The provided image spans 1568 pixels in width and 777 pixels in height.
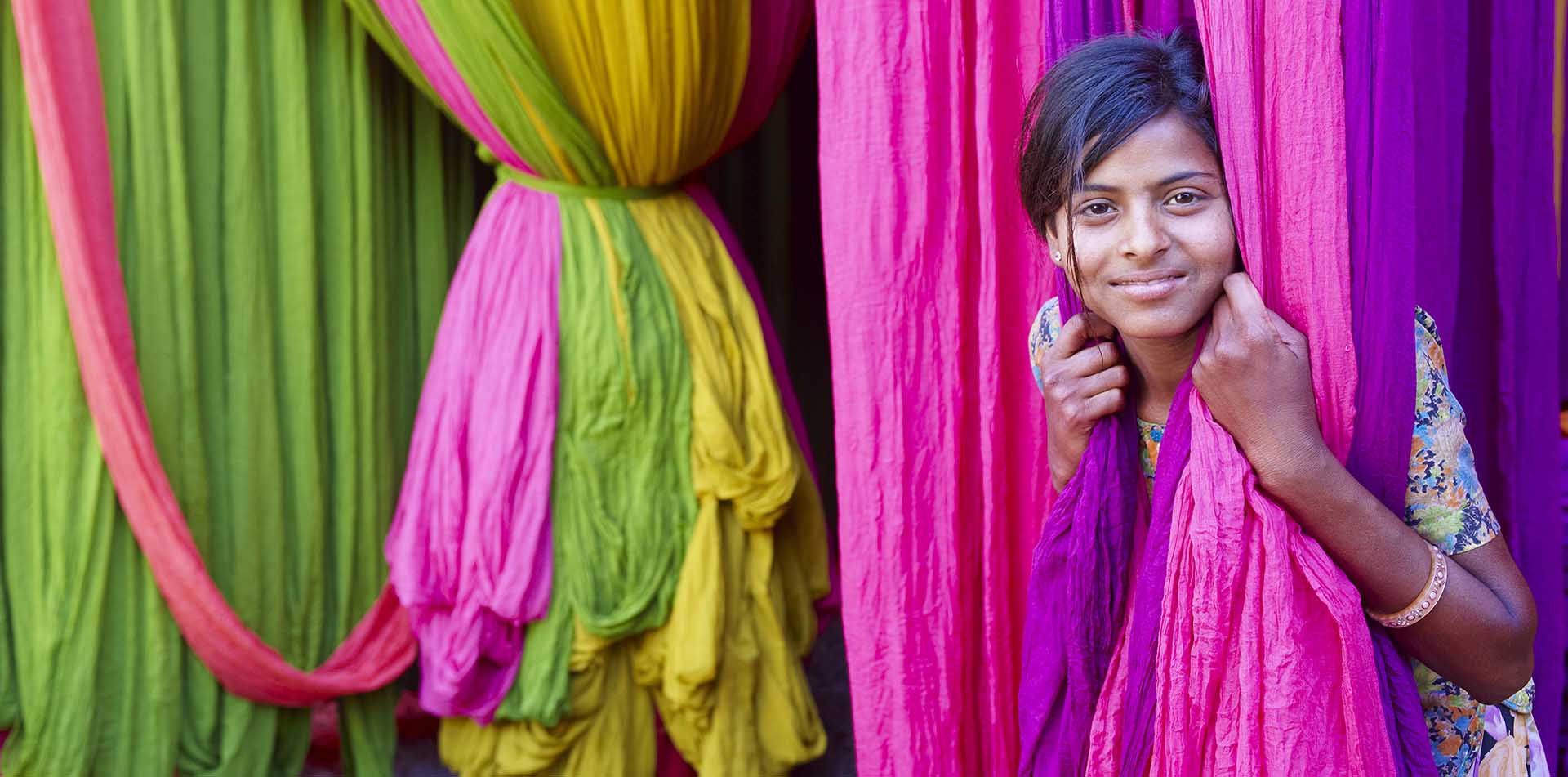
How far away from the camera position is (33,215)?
2420 mm

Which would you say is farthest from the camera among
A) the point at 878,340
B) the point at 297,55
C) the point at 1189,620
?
the point at 297,55

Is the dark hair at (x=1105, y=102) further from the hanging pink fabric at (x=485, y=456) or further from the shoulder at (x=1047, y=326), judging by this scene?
the hanging pink fabric at (x=485, y=456)

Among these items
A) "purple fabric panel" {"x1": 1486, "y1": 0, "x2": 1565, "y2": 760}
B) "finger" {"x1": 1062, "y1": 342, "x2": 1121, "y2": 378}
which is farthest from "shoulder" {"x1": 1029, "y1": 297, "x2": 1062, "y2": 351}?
"purple fabric panel" {"x1": 1486, "y1": 0, "x2": 1565, "y2": 760}

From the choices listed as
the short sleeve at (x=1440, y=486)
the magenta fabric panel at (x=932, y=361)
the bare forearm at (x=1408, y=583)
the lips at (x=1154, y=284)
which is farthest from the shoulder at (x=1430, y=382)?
the magenta fabric panel at (x=932, y=361)

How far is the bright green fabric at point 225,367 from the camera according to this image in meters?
2.42

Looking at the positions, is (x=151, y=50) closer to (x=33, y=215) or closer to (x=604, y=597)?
(x=33, y=215)

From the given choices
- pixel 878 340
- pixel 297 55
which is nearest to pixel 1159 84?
pixel 878 340

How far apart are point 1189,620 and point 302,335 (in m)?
1.74

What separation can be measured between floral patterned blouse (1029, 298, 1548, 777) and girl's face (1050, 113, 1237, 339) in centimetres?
14

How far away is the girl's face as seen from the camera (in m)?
1.32

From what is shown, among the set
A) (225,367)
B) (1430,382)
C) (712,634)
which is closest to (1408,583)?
(1430,382)

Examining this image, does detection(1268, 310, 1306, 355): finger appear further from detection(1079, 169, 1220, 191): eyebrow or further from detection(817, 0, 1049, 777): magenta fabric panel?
detection(817, 0, 1049, 777): magenta fabric panel

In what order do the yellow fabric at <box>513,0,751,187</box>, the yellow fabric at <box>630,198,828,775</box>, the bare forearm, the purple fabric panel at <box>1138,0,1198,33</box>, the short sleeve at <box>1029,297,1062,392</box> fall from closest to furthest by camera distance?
1. the bare forearm
2. the purple fabric panel at <box>1138,0,1198,33</box>
3. the short sleeve at <box>1029,297,1062,392</box>
4. the yellow fabric at <box>513,0,751,187</box>
5. the yellow fabric at <box>630,198,828,775</box>

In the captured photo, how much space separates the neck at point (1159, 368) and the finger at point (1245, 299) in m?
0.07
